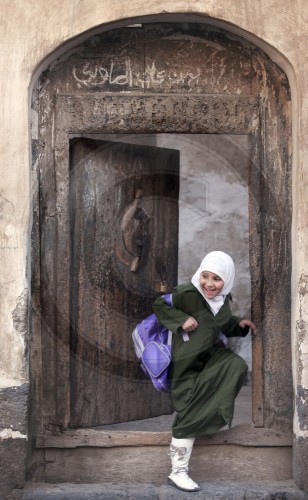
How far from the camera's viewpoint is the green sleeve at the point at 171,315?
574cm

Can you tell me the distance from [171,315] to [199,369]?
1.21ft

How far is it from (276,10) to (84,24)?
1.05 meters

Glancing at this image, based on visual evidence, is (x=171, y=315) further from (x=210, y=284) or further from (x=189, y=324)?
(x=210, y=284)

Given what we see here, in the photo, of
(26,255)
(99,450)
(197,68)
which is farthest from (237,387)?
(197,68)

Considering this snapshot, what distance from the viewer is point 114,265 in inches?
249

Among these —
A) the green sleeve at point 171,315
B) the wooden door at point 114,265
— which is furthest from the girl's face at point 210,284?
the wooden door at point 114,265

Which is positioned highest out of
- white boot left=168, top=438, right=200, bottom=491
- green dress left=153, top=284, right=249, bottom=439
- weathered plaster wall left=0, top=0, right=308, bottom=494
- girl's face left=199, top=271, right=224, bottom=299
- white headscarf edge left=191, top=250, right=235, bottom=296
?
weathered plaster wall left=0, top=0, right=308, bottom=494

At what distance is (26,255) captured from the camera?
18.4 ft

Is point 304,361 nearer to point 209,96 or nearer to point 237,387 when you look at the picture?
point 237,387

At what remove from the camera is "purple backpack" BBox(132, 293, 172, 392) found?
593 cm

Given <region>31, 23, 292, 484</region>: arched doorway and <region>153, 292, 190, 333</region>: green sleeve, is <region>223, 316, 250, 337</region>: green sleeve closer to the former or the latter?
<region>31, 23, 292, 484</region>: arched doorway

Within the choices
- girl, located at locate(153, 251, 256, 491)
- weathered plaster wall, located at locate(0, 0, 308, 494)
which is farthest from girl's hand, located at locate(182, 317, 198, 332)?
weathered plaster wall, located at locate(0, 0, 308, 494)

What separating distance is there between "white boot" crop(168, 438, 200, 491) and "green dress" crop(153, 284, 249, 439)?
0.05 meters

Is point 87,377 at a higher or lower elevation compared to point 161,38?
lower
